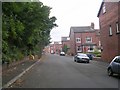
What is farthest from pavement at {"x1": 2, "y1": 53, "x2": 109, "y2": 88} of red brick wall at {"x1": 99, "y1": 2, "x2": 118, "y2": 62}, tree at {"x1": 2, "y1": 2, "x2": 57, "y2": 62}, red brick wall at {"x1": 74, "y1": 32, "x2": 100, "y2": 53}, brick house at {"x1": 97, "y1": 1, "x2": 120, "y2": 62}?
red brick wall at {"x1": 74, "y1": 32, "x2": 100, "y2": 53}

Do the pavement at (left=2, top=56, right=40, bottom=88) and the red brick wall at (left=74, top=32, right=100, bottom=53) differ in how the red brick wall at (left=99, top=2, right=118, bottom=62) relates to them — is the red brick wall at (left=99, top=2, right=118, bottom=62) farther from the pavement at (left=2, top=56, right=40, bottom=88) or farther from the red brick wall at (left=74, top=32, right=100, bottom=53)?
the red brick wall at (left=74, top=32, right=100, bottom=53)

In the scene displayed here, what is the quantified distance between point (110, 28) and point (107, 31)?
158cm

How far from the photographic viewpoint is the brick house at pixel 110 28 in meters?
39.3

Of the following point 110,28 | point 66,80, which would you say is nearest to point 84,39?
point 110,28

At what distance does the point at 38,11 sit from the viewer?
984 inches

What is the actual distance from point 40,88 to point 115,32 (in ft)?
89.7

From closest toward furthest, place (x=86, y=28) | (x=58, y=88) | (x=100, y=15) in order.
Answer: (x=58, y=88) < (x=100, y=15) < (x=86, y=28)

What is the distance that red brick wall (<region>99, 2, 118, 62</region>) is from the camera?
4025 cm

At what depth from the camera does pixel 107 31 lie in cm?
4444

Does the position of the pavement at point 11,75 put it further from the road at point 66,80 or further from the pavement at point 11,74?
the road at point 66,80

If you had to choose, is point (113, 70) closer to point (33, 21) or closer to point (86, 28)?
point (33, 21)

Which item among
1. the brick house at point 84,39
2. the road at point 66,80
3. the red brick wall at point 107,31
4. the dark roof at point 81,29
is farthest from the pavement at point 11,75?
the dark roof at point 81,29

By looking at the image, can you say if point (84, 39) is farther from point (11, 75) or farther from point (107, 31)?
point (11, 75)

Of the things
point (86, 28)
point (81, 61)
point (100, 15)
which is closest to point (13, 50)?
point (81, 61)
